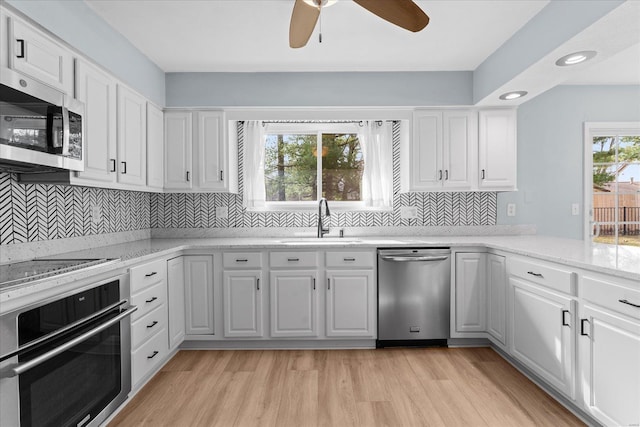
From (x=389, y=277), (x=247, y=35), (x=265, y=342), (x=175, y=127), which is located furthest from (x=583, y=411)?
(x=175, y=127)

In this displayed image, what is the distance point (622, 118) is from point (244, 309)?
4.19m

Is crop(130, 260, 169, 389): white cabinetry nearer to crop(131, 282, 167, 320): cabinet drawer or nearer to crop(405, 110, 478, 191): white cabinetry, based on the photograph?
crop(131, 282, 167, 320): cabinet drawer

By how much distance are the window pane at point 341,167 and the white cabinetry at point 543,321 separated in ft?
5.51

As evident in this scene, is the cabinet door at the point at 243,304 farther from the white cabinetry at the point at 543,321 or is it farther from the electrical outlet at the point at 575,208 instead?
the electrical outlet at the point at 575,208

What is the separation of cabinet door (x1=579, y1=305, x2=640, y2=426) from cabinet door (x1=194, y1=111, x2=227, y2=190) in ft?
9.38

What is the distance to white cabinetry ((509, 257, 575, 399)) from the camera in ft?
6.70

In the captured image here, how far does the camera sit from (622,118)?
3764 mm

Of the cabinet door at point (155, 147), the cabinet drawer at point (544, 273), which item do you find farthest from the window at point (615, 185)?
the cabinet door at point (155, 147)

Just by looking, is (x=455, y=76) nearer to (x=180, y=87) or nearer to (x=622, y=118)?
(x=622, y=118)

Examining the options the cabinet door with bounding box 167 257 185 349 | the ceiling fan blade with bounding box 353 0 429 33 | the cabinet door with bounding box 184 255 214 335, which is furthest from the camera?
the cabinet door with bounding box 184 255 214 335

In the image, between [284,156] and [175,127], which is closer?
[175,127]

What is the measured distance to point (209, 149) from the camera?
3332 millimetres

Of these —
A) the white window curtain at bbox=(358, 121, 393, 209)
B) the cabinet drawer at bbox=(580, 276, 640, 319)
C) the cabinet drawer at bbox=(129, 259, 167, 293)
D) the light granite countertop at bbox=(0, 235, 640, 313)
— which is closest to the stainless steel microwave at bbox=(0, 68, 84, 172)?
the light granite countertop at bbox=(0, 235, 640, 313)

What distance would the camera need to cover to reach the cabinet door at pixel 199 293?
3012mm
